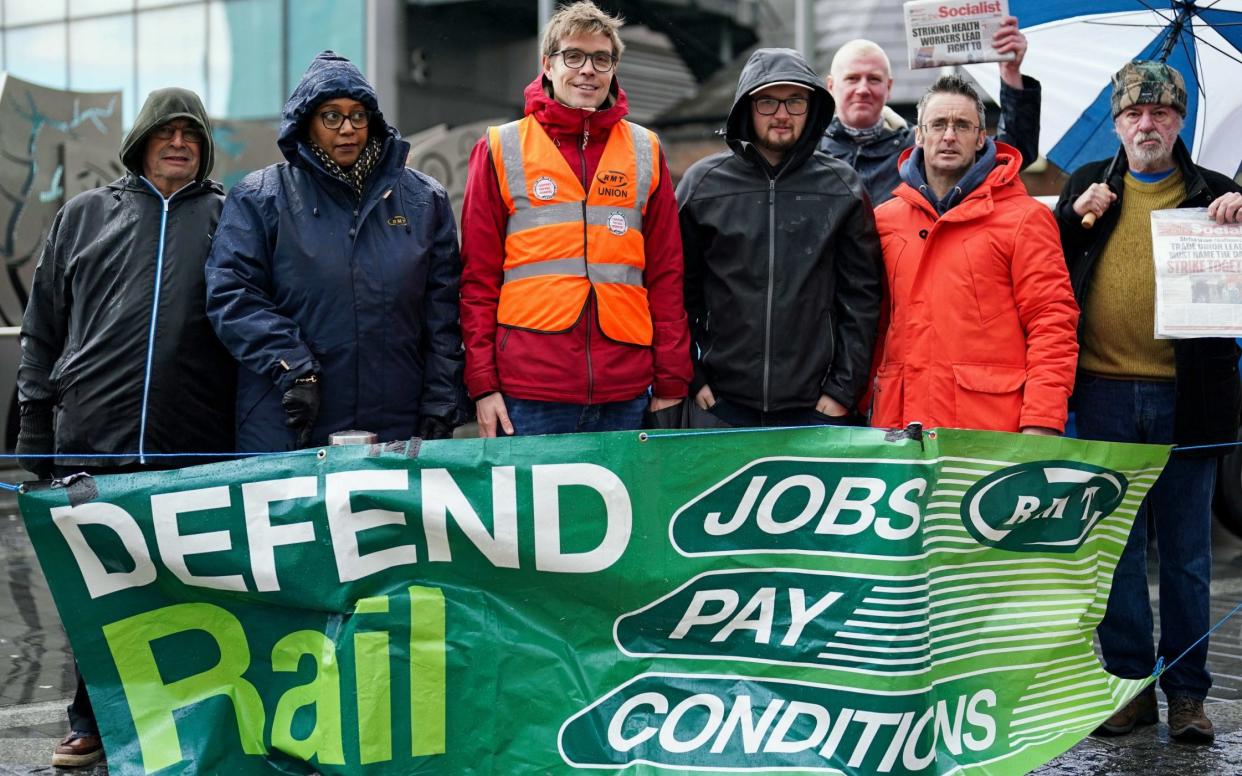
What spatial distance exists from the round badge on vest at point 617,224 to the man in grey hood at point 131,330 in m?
1.27

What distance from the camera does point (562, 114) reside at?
4.66 m

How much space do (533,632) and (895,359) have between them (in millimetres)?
1622

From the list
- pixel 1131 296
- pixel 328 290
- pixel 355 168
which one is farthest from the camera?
pixel 1131 296

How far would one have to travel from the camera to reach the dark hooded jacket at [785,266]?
15.6 ft

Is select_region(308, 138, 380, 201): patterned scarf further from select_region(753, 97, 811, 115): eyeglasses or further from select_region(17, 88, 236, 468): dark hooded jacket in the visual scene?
select_region(753, 97, 811, 115): eyeglasses

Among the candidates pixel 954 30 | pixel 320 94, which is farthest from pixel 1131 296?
pixel 320 94

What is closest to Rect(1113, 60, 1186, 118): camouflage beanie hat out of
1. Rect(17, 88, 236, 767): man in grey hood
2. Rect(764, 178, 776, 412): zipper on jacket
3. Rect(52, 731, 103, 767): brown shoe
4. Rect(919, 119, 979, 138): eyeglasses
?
Rect(919, 119, 979, 138): eyeglasses

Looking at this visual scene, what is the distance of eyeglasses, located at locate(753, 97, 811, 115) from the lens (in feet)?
15.7

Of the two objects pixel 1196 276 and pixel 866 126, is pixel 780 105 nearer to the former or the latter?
pixel 866 126

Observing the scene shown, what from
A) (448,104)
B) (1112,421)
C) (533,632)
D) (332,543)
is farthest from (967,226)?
(448,104)

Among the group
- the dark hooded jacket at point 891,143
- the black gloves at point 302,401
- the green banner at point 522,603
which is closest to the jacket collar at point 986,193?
the dark hooded jacket at point 891,143

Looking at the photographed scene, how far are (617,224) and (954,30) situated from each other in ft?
4.86

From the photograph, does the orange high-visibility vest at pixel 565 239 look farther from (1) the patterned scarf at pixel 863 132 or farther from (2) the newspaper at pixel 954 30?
(1) the patterned scarf at pixel 863 132

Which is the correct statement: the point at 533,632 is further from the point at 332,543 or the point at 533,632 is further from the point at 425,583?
the point at 332,543
